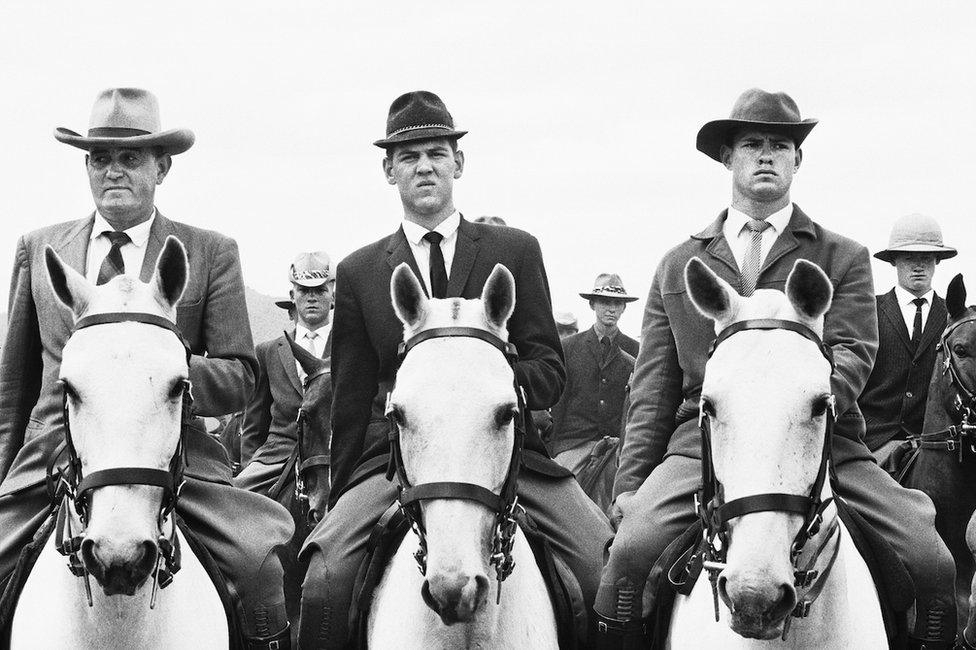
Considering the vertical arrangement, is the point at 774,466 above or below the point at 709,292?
below

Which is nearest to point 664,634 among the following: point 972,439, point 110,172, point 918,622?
point 918,622

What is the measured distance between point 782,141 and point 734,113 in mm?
291

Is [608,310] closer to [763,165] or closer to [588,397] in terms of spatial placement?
[588,397]

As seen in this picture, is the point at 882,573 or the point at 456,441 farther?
the point at 882,573

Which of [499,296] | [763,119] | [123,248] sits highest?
[763,119]

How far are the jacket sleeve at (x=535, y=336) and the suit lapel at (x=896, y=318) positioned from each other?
244 inches

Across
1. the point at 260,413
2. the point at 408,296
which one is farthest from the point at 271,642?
the point at 260,413

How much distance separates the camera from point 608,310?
752 inches

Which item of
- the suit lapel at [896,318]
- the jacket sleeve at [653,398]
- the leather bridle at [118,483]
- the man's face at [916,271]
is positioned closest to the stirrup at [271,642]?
the leather bridle at [118,483]

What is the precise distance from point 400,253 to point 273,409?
6.32m

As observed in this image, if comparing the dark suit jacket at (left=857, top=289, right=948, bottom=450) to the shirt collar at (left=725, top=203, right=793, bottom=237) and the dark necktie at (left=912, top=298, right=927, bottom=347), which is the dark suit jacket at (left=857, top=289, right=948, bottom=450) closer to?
the dark necktie at (left=912, top=298, right=927, bottom=347)

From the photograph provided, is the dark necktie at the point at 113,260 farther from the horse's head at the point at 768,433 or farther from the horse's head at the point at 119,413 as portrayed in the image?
the horse's head at the point at 768,433

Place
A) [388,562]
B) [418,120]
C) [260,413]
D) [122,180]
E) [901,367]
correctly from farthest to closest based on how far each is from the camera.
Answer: [260,413] < [901,367] < [418,120] < [122,180] < [388,562]

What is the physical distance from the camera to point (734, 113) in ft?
25.0
